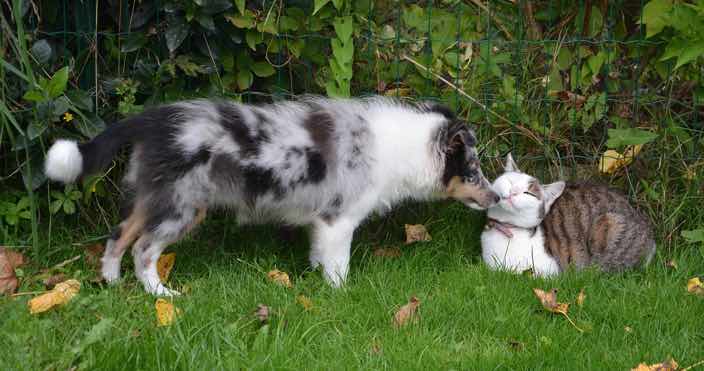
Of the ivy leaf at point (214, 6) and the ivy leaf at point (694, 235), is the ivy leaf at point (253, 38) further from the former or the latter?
the ivy leaf at point (694, 235)

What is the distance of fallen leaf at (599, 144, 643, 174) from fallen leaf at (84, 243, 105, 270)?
323 cm

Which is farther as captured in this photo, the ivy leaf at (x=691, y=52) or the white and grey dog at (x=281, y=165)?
the ivy leaf at (x=691, y=52)

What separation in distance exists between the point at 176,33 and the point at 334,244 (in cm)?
153

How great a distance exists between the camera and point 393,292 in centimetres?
466

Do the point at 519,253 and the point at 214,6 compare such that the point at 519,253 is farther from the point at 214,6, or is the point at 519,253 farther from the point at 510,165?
the point at 214,6

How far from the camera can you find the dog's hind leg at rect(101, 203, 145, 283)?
15.3 ft

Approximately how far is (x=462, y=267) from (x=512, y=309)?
0.69 m

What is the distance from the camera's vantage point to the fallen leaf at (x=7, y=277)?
4562 mm

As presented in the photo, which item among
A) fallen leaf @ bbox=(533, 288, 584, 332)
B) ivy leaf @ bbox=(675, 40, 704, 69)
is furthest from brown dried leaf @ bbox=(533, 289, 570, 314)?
ivy leaf @ bbox=(675, 40, 704, 69)

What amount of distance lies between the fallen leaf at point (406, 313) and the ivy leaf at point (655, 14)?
236 cm

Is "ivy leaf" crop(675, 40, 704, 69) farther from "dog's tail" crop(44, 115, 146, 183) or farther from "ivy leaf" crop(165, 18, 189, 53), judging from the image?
"dog's tail" crop(44, 115, 146, 183)

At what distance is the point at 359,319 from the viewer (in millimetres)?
4316

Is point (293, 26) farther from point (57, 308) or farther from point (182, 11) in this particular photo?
point (57, 308)

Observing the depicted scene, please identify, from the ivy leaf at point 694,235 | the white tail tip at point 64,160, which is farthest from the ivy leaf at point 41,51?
the ivy leaf at point 694,235
